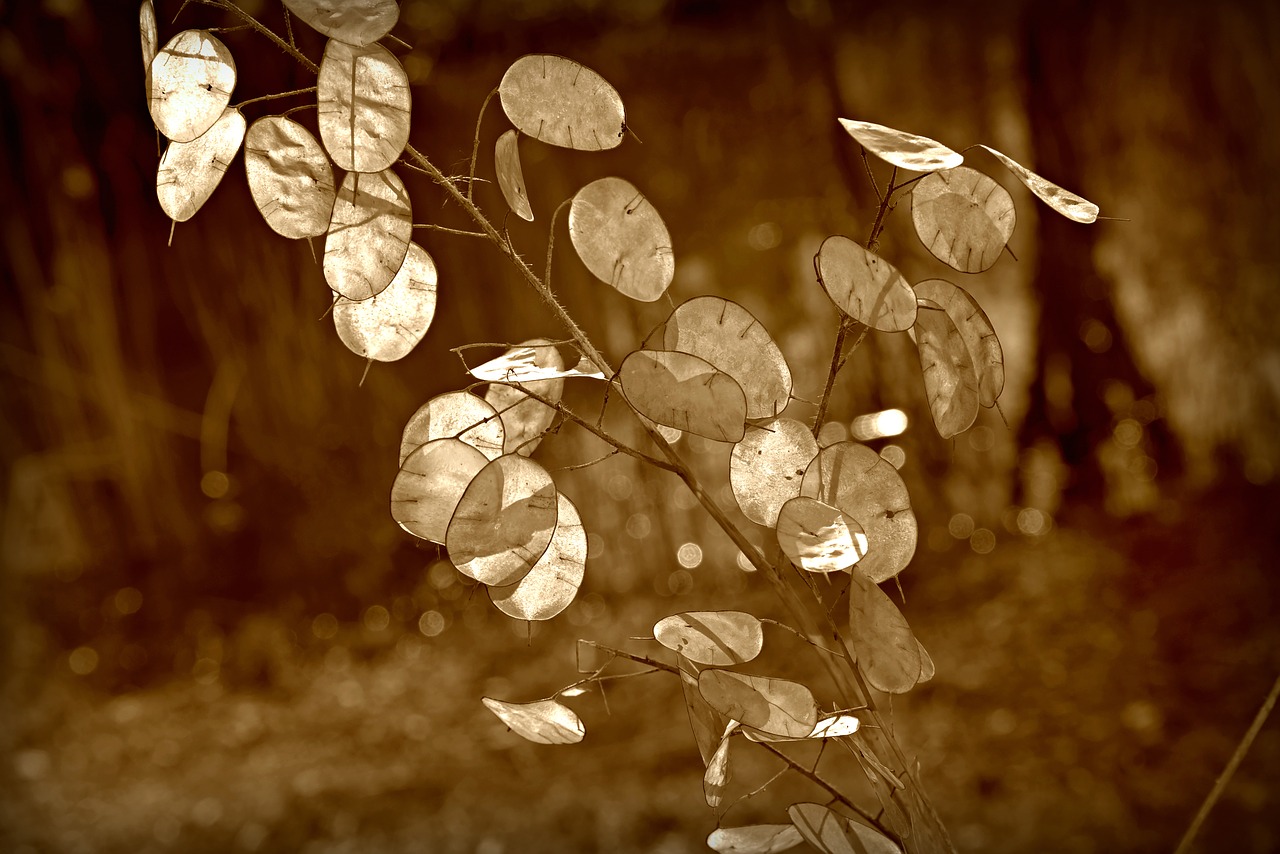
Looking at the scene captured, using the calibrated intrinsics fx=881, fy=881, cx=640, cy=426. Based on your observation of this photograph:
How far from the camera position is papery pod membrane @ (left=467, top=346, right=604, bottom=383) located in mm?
322

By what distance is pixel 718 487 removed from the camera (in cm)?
129

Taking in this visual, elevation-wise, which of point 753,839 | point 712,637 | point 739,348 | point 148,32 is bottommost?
point 753,839

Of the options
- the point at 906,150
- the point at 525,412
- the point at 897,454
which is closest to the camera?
the point at 906,150

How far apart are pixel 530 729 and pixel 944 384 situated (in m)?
0.21

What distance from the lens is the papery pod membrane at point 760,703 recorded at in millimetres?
312

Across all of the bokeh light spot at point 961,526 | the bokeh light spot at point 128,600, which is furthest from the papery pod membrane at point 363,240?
the bokeh light spot at point 128,600

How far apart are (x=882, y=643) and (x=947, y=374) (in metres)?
0.10

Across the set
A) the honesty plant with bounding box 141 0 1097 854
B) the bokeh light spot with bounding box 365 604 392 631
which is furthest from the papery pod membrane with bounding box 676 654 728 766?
the bokeh light spot with bounding box 365 604 392 631

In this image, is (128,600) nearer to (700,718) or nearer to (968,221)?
(700,718)

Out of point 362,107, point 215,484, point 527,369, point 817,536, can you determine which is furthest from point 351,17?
point 215,484

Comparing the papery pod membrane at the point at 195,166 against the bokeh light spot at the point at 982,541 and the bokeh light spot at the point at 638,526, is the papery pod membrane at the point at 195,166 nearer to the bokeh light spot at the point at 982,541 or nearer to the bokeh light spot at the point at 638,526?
the bokeh light spot at the point at 638,526

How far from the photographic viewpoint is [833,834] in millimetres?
353

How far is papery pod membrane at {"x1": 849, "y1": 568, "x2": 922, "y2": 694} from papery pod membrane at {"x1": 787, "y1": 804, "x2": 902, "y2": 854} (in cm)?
7

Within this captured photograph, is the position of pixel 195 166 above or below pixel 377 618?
above
